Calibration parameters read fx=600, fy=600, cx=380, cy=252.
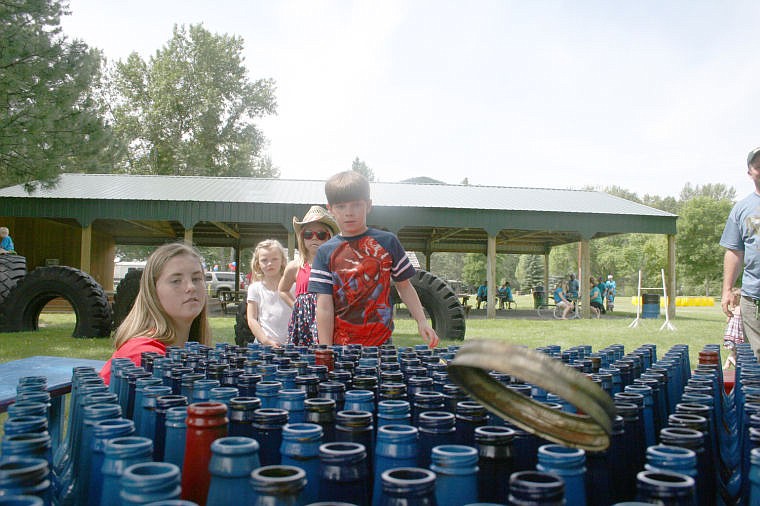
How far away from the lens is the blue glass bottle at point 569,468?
108 centimetres

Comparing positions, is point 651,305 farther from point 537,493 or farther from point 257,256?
point 537,493

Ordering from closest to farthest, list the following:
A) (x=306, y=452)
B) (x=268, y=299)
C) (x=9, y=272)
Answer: (x=306, y=452)
(x=268, y=299)
(x=9, y=272)

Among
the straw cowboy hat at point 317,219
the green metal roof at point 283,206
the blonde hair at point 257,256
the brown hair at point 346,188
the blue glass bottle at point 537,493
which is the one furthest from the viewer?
the green metal roof at point 283,206

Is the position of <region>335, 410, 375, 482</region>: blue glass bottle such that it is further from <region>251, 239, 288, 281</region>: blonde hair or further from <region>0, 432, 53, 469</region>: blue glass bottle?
<region>251, 239, 288, 281</region>: blonde hair

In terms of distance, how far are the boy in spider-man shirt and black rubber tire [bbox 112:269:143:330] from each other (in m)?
9.04

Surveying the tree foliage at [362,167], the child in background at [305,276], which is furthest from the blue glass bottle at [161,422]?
the tree foliage at [362,167]

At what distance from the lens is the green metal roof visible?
831 inches

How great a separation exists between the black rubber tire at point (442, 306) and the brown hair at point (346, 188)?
8.31 metres

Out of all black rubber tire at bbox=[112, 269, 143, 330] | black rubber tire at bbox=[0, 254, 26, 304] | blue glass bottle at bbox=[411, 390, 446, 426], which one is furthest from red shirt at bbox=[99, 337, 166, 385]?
black rubber tire at bbox=[0, 254, 26, 304]

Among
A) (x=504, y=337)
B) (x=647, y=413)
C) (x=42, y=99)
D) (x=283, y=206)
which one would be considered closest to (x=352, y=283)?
(x=647, y=413)

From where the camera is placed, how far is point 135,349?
9.75ft

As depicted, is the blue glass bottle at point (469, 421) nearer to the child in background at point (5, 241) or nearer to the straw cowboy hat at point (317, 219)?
the straw cowboy hat at point (317, 219)

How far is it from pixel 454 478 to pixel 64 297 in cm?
1349

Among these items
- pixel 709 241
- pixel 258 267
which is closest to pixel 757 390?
pixel 258 267
